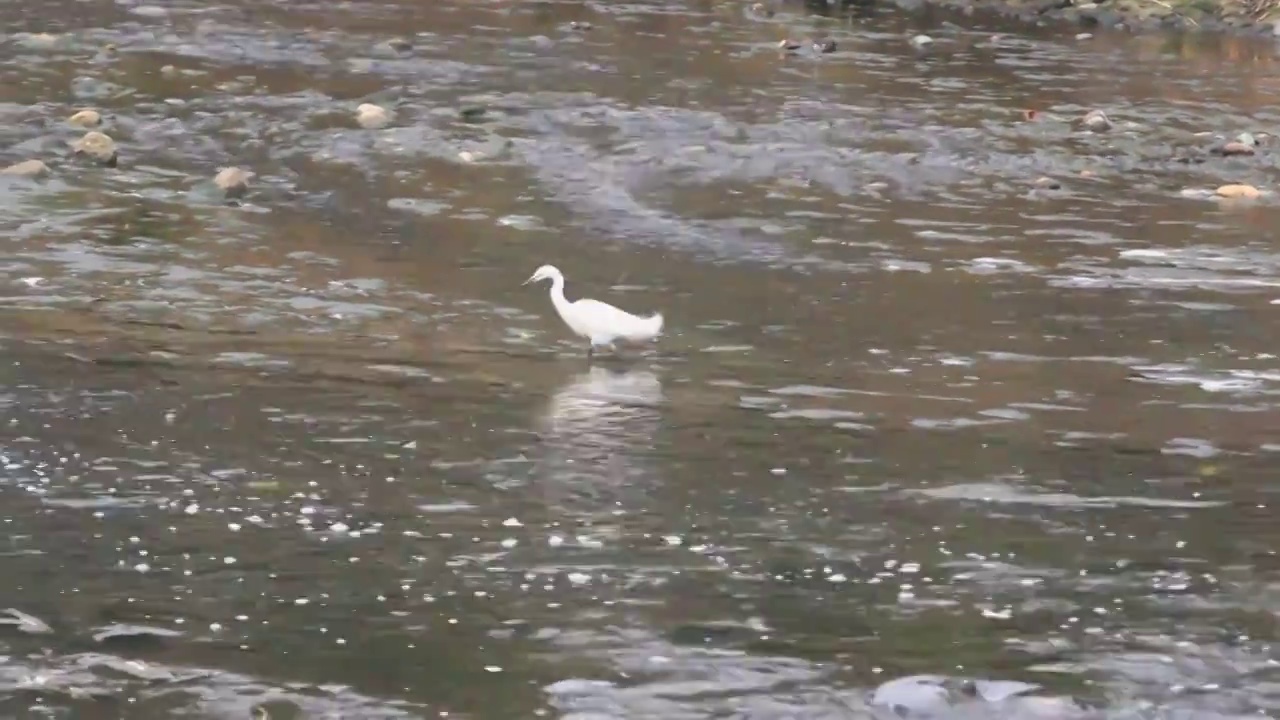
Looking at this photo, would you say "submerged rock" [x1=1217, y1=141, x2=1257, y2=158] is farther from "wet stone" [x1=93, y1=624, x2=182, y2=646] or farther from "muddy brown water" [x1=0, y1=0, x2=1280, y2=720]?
"wet stone" [x1=93, y1=624, x2=182, y2=646]

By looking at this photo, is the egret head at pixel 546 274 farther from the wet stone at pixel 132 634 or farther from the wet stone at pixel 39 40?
the wet stone at pixel 39 40

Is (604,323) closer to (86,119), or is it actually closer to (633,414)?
(633,414)

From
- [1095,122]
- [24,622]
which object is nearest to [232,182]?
[1095,122]

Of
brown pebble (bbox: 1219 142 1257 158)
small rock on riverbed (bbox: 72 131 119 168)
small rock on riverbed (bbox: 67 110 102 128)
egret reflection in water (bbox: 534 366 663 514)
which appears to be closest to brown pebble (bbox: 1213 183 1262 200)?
brown pebble (bbox: 1219 142 1257 158)

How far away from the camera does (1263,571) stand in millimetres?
8242

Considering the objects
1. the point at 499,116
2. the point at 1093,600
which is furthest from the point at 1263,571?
the point at 499,116

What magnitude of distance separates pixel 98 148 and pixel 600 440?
898cm

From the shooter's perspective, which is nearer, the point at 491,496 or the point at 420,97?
the point at 491,496

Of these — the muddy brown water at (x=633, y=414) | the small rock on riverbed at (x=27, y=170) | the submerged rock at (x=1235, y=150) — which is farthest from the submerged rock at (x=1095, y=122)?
the small rock on riverbed at (x=27, y=170)

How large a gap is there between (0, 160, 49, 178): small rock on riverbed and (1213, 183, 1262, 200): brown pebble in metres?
9.73

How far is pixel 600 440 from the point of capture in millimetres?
10070

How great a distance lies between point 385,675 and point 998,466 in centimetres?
372

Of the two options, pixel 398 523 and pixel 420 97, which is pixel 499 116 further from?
pixel 398 523

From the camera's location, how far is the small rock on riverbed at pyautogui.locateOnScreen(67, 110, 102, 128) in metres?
19.1
